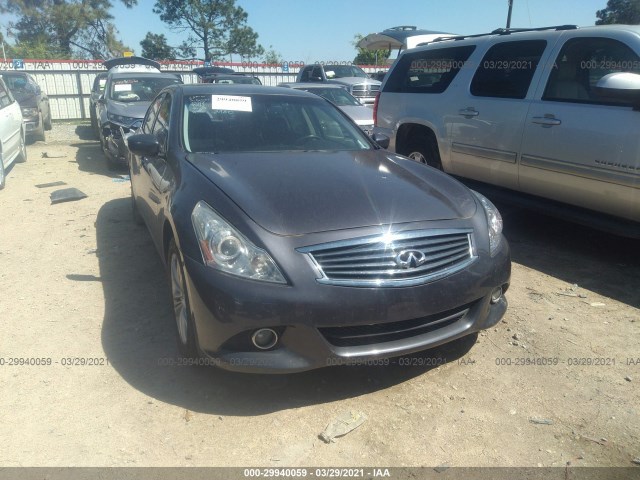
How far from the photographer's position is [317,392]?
3.01 metres

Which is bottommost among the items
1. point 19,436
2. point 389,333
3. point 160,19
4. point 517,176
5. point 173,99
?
point 19,436

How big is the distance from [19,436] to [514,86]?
192 inches

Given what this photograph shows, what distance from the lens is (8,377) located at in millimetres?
3160

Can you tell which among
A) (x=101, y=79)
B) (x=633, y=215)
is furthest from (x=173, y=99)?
(x=101, y=79)

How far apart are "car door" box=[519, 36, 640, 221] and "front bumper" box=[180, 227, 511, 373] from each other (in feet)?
7.02

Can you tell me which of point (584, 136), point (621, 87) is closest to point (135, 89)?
point (584, 136)

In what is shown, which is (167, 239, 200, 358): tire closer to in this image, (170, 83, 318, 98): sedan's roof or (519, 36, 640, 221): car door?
(170, 83, 318, 98): sedan's roof

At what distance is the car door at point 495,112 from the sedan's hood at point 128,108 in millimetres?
5554

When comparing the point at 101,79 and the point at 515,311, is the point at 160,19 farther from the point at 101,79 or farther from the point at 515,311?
the point at 515,311

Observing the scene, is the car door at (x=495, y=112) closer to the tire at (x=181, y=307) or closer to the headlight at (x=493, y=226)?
the headlight at (x=493, y=226)

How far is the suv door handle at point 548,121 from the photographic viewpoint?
15.5 ft

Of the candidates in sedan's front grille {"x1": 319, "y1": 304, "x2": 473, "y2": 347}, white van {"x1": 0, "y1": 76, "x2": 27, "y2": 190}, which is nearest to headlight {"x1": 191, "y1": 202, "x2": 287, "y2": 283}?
sedan's front grille {"x1": 319, "y1": 304, "x2": 473, "y2": 347}

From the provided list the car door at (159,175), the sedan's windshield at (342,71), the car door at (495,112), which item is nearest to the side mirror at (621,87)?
the car door at (495,112)

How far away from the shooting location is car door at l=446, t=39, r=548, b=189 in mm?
5152
